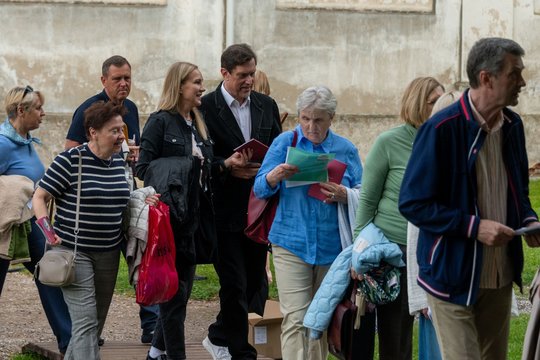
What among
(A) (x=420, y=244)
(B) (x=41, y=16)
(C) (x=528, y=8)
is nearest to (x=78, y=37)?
(B) (x=41, y=16)

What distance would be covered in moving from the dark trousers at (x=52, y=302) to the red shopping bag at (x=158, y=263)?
123 cm

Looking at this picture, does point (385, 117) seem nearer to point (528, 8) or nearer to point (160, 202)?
point (528, 8)

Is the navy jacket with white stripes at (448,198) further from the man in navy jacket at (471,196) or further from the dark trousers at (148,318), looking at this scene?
the dark trousers at (148,318)

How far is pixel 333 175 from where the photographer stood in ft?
23.6

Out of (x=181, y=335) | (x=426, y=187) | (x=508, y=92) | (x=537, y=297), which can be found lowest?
(x=181, y=335)

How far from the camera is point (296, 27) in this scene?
17906 mm

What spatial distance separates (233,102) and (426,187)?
2931mm

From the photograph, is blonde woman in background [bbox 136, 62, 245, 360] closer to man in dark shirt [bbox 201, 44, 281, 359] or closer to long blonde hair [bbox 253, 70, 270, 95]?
man in dark shirt [bbox 201, 44, 281, 359]

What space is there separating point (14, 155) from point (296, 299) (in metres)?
2.39

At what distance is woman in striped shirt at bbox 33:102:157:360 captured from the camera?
7.13 meters

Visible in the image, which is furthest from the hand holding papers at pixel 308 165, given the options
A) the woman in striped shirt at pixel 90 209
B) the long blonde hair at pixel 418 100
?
the woman in striped shirt at pixel 90 209

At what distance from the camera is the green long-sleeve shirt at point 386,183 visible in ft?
21.9

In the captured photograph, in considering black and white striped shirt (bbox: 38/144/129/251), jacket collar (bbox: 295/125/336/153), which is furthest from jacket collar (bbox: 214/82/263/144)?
black and white striped shirt (bbox: 38/144/129/251)

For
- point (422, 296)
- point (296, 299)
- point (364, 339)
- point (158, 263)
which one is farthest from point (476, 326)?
point (158, 263)
